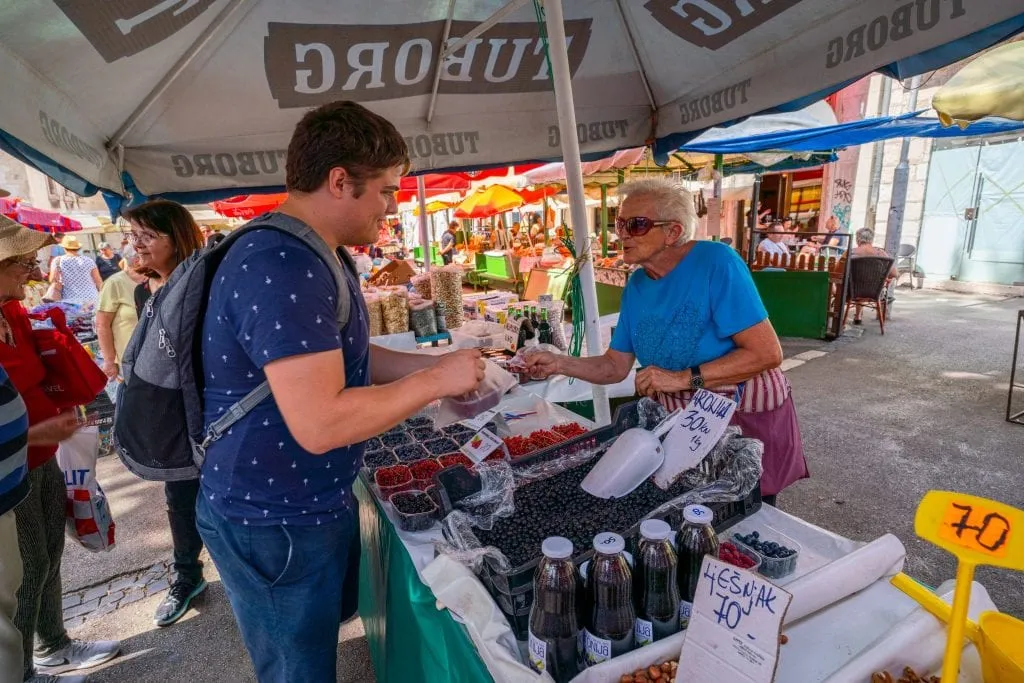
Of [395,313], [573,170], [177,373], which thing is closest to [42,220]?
[395,313]

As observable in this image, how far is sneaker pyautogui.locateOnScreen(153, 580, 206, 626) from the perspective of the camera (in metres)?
2.82

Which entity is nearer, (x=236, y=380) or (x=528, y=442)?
(x=236, y=380)

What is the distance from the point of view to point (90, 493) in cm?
250

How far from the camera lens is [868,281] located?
7.69 metres

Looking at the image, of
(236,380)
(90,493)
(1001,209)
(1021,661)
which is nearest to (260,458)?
(236,380)

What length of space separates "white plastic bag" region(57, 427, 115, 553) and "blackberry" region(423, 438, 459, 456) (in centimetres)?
153

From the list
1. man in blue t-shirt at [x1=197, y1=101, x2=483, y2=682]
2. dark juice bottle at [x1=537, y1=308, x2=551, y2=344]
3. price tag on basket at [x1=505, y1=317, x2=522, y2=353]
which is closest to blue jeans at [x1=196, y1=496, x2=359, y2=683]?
man in blue t-shirt at [x1=197, y1=101, x2=483, y2=682]

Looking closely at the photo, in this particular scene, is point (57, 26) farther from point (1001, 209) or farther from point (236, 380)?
point (1001, 209)

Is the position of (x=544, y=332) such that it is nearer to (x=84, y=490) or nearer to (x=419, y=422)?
(x=419, y=422)

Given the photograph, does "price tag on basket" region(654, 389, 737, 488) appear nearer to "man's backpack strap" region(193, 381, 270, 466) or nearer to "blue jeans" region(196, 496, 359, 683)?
"blue jeans" region(196, 496, 359, 683)

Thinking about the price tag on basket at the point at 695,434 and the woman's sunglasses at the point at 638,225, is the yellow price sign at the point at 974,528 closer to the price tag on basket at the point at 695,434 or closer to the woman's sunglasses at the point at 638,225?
the price tag on basket at the point at 695,434

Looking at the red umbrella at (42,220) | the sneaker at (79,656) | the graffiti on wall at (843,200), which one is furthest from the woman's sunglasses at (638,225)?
the red umbrella at (42,220)

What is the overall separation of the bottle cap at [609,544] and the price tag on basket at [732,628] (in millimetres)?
172

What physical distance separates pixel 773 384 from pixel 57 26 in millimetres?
2969
